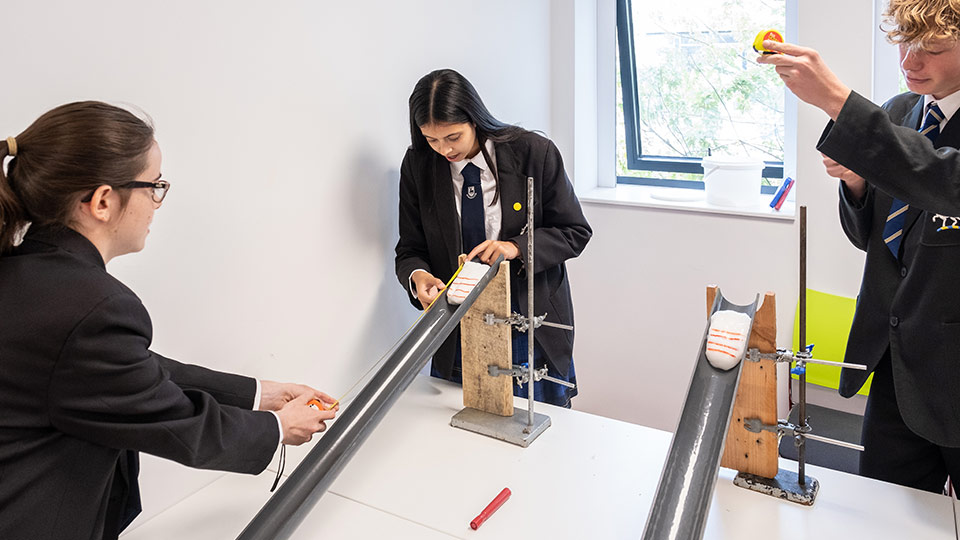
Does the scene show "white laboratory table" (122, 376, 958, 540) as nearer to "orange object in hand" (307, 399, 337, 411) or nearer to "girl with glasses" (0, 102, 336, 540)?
"orange object in hand" (307, 399, 337, 411)

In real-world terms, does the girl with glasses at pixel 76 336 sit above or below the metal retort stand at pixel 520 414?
above

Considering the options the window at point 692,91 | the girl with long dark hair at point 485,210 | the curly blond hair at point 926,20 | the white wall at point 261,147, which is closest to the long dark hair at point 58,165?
the white wall at point 261,147

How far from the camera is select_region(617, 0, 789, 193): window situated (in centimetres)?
326

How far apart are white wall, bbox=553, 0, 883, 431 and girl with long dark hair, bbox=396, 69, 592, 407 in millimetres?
1065

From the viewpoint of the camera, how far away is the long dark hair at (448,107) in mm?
2062

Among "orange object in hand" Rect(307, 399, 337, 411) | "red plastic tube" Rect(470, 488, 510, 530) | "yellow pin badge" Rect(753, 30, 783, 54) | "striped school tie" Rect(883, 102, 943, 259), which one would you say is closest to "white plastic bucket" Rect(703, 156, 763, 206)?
"striped school tie" Rect(883, 102, 943, 259)

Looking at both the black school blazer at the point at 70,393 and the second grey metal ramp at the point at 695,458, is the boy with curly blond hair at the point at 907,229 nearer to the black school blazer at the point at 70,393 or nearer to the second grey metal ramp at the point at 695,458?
the second grey metal ramp at the point at 695,458

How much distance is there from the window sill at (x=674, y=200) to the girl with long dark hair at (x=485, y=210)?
1045mm

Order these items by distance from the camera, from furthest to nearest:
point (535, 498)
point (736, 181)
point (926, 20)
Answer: point (736, 181)
point (535, 498)
point (926, 20)

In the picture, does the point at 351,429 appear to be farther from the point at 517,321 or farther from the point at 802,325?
the point at 802,325

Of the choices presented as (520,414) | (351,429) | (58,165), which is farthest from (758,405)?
(58,165)

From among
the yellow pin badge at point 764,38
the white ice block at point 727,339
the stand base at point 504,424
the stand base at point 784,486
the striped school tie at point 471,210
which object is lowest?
the stand base at point 784,486

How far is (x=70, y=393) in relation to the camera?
1.10m

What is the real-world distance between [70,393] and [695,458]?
0.96 metres
